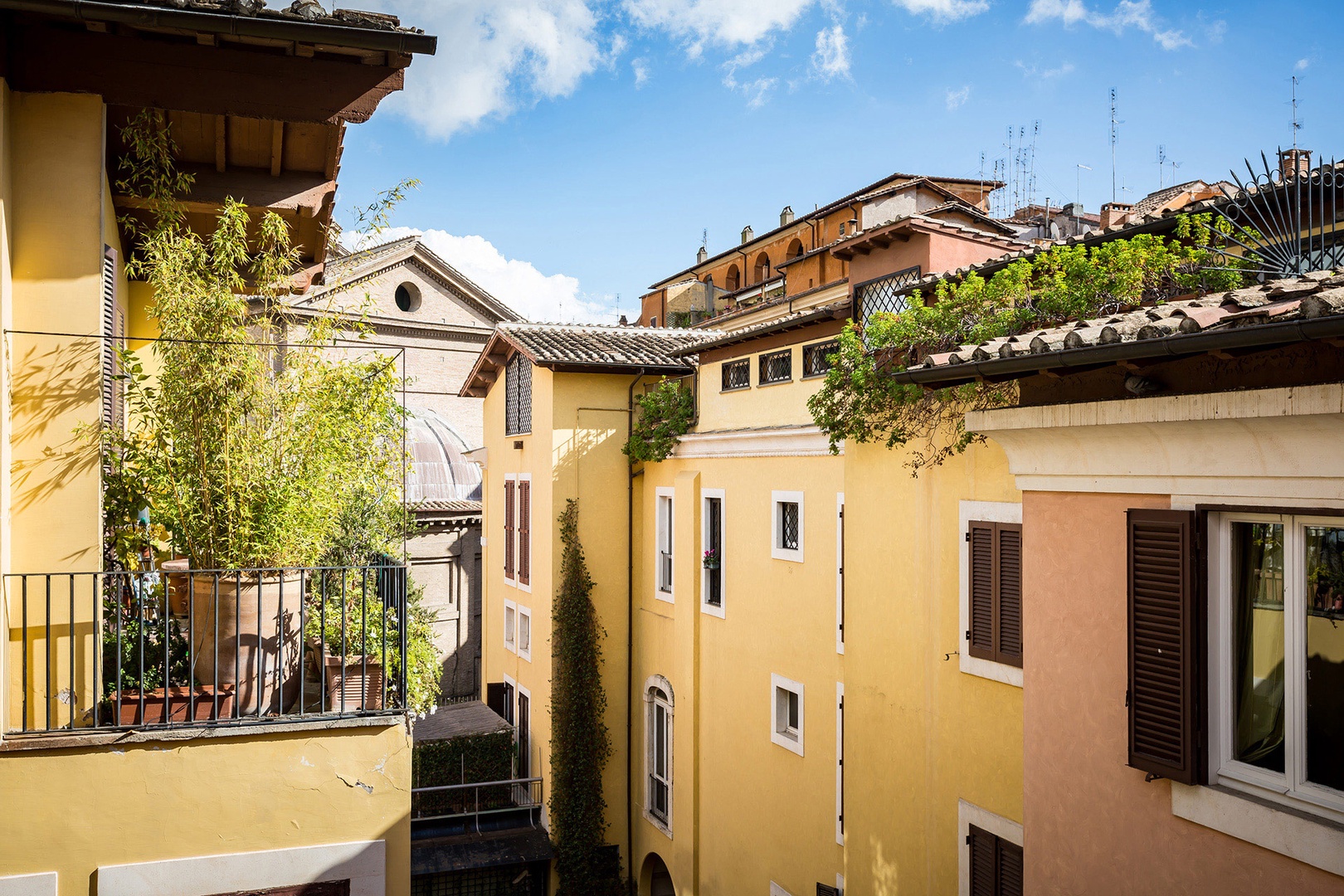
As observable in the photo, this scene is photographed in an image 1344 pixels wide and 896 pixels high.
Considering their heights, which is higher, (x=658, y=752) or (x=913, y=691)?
(x=913, y=691)

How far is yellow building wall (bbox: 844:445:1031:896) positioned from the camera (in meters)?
6.75

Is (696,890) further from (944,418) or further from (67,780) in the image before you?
(67,780)

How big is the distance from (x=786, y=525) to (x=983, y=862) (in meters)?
5.87

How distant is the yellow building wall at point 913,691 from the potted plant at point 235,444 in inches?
153

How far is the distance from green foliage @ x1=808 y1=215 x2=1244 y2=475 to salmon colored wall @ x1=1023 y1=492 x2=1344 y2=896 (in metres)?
1.21

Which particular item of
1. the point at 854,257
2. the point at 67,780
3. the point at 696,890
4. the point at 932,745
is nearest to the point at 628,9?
the point at 854,257

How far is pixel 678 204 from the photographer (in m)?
25.4

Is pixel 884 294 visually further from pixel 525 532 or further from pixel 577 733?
pixel 525 532

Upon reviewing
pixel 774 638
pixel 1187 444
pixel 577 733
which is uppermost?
pixel 1187 444

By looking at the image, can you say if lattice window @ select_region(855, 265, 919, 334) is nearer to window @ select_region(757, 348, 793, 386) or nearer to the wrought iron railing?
window @ select_region(757, 348, 793, 386)

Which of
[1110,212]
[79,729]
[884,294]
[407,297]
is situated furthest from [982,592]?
[407,297]

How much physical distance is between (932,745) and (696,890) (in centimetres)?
837

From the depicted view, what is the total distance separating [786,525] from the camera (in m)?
12.2

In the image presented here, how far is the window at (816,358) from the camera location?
11.0m
